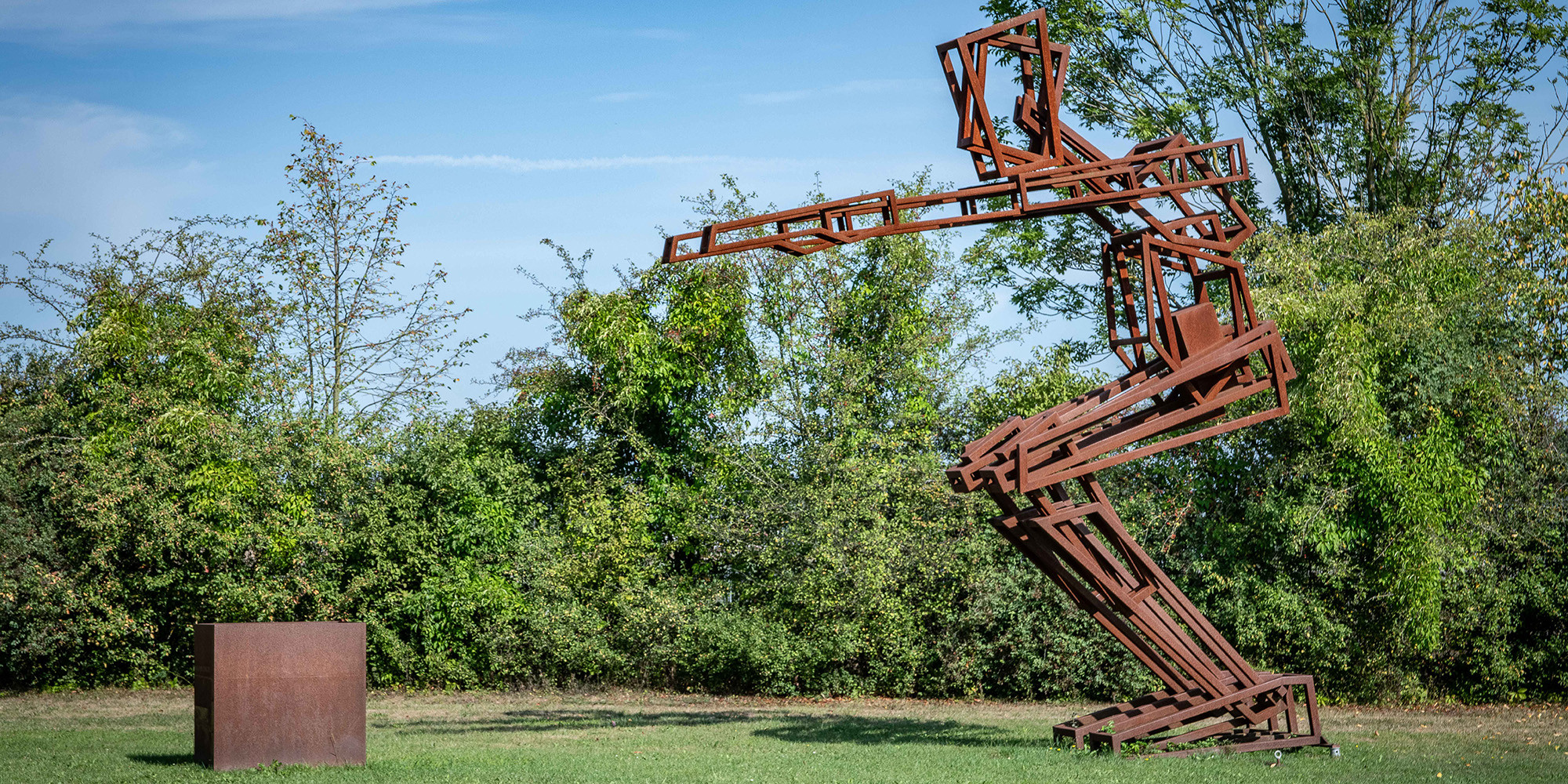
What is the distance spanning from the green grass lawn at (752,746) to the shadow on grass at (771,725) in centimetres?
3

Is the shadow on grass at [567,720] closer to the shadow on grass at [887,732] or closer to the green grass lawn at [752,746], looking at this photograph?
the green grass lawn at [752,746]

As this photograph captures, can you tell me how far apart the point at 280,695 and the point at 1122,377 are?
20.6 feet

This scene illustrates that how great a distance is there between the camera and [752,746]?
9742mm

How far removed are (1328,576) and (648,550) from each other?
8.51 m

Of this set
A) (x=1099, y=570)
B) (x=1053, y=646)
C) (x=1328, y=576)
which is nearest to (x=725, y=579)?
(x=1053, y=646)

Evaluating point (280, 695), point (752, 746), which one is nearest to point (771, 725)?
point (752, 746)

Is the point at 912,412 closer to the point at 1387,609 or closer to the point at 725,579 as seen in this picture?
the point at 725,579

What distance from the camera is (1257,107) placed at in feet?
60.3

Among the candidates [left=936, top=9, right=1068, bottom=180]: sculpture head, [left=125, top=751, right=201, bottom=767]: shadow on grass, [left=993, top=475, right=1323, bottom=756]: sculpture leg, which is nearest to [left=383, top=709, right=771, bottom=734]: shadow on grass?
[left=125, top=751, right=201, bottom=767]: shadow on grass

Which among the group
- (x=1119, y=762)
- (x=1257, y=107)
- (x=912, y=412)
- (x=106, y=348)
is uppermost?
(x=1257, y=107)

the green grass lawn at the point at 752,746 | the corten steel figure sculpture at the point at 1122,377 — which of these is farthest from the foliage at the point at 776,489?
the corten steel figure sculpture at the point at 1122,377

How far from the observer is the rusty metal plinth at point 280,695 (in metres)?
8.30

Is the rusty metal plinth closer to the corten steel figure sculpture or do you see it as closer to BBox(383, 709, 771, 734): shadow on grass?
BBox(383, 709, 771, 734): shadow on grass

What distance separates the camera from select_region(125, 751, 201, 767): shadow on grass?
875 cm
